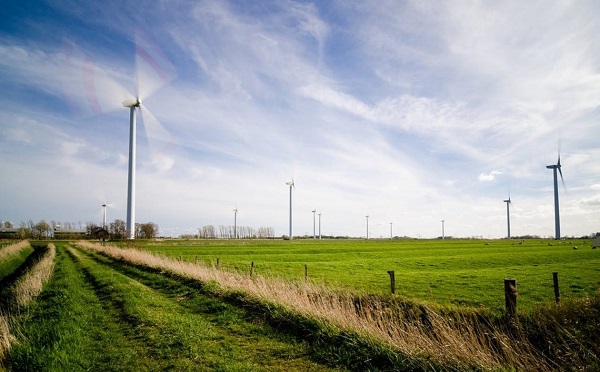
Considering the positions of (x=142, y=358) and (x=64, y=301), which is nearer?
(x=142, y=358)

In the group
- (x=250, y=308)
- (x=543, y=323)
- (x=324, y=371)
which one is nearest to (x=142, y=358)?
(x=324, y=371)

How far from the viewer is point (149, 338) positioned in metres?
10.2

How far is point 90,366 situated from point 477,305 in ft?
64.7

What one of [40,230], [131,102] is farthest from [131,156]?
[40,230]

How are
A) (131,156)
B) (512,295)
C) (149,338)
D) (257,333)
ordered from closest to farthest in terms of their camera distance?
(149,338)
(257,333)
(512,295)
(131,156)

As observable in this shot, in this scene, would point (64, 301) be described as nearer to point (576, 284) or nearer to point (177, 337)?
point (177, 337)

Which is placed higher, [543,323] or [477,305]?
[543,323]

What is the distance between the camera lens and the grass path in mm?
8383

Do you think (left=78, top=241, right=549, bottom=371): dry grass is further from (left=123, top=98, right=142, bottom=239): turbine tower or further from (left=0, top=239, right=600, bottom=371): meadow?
(left=123, top=98, right=142, bottom=239): turbine tower

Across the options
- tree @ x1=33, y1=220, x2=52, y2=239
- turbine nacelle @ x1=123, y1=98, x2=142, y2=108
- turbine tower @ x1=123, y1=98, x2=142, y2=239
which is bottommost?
tree @ x1=33, y1=220, x2=52, y2=239

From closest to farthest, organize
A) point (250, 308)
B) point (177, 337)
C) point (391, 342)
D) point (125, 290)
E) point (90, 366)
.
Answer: point (90, 366) → point (391, 342) → point (177, 337) → point (250, 308) → point (125, 290)

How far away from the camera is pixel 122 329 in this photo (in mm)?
11367

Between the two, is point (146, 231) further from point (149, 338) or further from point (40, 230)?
point (149, 338)

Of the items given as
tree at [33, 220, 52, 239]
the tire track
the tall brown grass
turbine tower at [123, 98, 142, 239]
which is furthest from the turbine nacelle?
tree at [33, 220, 52, 239]
